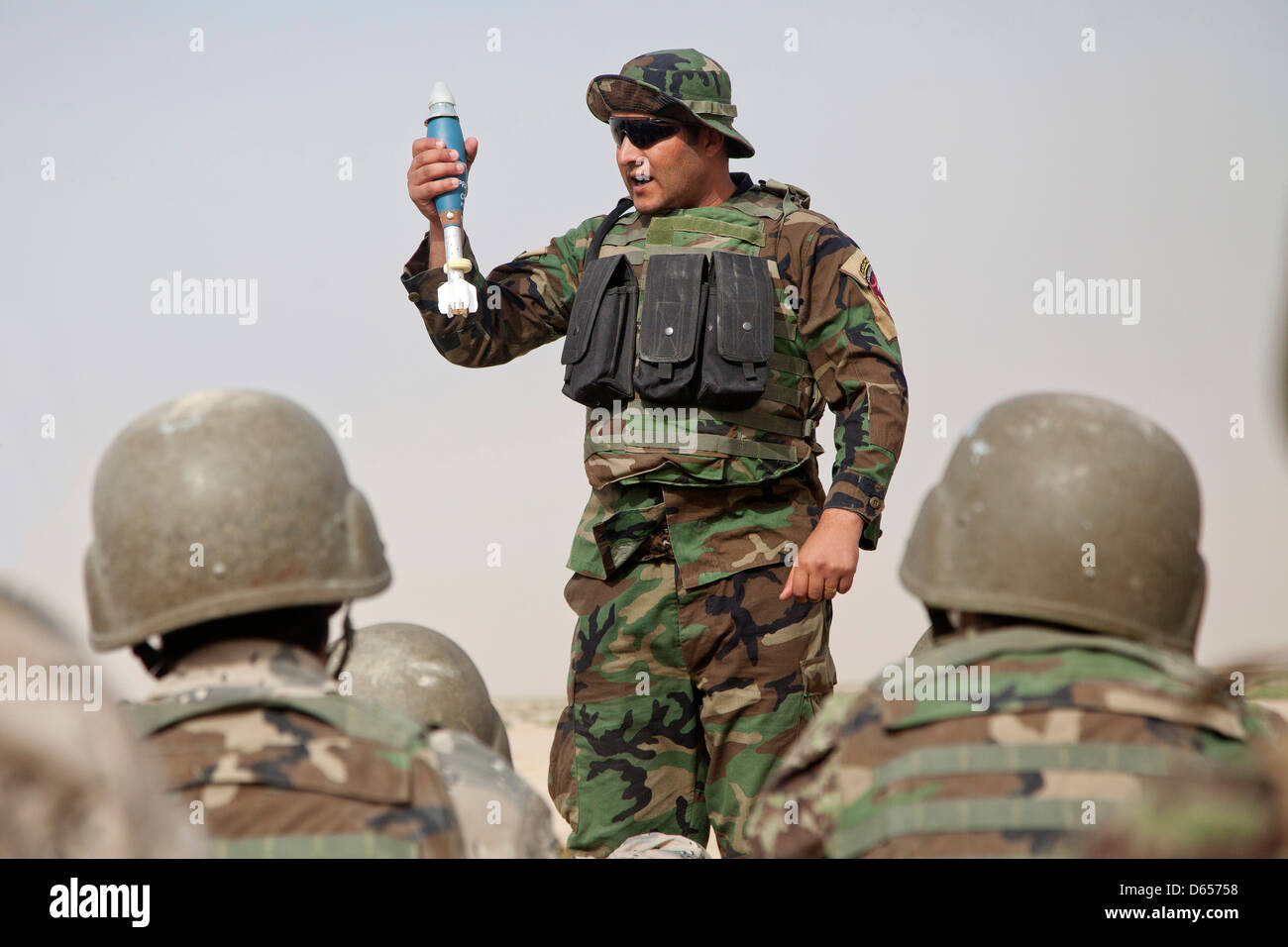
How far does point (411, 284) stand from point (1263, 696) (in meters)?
3.41

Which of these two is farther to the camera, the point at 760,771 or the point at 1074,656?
the point at 760,771

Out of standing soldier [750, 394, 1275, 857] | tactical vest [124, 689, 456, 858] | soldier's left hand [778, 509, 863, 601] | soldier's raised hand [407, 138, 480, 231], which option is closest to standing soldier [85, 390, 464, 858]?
tactical vest [124, 689, 456, 858]

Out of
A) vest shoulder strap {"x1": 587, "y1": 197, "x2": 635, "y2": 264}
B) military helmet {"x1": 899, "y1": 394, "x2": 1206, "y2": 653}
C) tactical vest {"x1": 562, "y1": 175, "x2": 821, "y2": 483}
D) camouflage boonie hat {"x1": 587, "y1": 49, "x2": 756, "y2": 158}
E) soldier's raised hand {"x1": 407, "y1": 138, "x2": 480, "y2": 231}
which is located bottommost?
military helmet {"x1": 899, "y1": 394, "x2": 1206, "y2": 653}

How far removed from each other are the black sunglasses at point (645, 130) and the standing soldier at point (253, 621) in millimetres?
2036

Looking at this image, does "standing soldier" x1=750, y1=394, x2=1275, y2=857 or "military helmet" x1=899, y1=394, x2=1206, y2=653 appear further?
"military helmet" x1=899, y1=394, x2=1206, y2=653

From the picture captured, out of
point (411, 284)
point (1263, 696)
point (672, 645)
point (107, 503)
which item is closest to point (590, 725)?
point (672, 645)

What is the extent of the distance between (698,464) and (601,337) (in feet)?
1.61

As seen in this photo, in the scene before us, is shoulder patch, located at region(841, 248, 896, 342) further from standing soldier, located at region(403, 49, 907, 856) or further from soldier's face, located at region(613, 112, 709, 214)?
soldier's face, located at region(613, 112, 709, 214)

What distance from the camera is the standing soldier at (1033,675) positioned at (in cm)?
224

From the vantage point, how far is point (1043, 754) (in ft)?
7.43

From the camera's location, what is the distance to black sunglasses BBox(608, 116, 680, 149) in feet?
14.9
